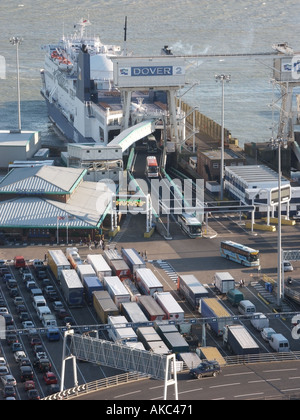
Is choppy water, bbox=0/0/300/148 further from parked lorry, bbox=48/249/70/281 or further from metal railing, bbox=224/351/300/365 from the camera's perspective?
metal railing, bbox=224/351/300/365

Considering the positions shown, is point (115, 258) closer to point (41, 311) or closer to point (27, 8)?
point (41, 311)

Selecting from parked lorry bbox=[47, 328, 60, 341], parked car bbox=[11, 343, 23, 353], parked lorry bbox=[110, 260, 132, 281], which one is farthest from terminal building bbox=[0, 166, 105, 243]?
parked car bbox=[11, 343, 23, 353]

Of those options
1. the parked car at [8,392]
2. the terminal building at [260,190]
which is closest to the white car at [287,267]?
the terminal building at [260,190]

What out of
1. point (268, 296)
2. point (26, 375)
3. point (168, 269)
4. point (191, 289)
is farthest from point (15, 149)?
point (26, 375)

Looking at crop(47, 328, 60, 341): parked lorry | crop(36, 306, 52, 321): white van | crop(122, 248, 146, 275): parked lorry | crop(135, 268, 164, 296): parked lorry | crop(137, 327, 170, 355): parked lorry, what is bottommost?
crop(47, 328, 60, 341): parked lorry
